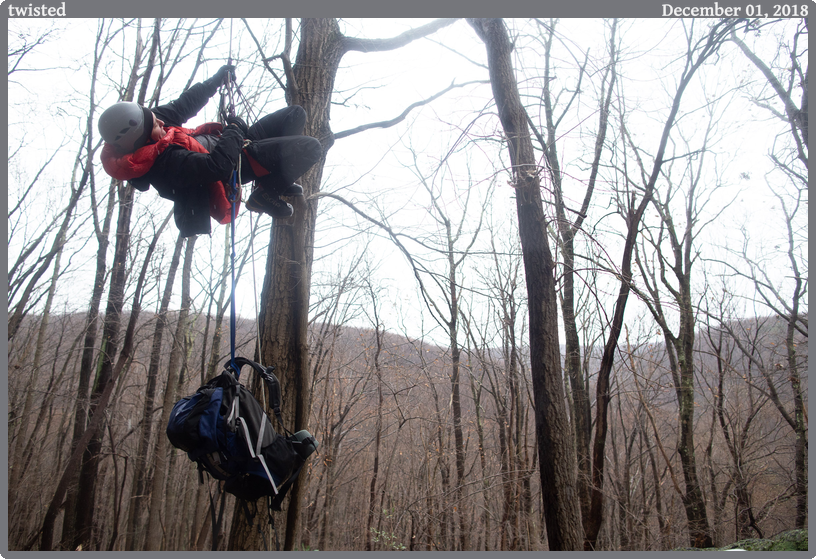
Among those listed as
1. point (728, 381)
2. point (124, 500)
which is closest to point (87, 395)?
point (124, 500)

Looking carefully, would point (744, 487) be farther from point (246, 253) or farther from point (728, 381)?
point (246, 253)

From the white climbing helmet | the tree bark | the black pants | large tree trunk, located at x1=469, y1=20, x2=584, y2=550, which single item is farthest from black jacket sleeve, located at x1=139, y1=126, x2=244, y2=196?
the tree bark

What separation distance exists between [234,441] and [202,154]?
1.43 metres

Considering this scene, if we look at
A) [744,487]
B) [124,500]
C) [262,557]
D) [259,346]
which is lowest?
[124,500]

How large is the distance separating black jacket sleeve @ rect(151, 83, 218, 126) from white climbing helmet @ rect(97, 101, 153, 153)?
26 centimetres

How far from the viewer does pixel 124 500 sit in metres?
15.6

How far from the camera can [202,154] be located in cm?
219

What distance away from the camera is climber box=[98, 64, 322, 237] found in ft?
7.15

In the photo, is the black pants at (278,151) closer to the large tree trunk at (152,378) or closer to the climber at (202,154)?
the climber at (202,154)

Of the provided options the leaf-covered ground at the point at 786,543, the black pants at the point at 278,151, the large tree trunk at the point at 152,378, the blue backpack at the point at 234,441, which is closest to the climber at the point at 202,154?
the black pants at the point at 278,151

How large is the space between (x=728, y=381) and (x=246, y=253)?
14029 mm

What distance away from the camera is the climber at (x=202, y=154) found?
85.8 inches

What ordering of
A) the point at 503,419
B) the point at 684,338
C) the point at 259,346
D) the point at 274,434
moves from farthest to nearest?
1. the point at 503,419
2. the point at 684,338
3. the point at 259,346
4. the point at 274,434

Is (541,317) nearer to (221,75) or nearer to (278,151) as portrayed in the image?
(278,151)
